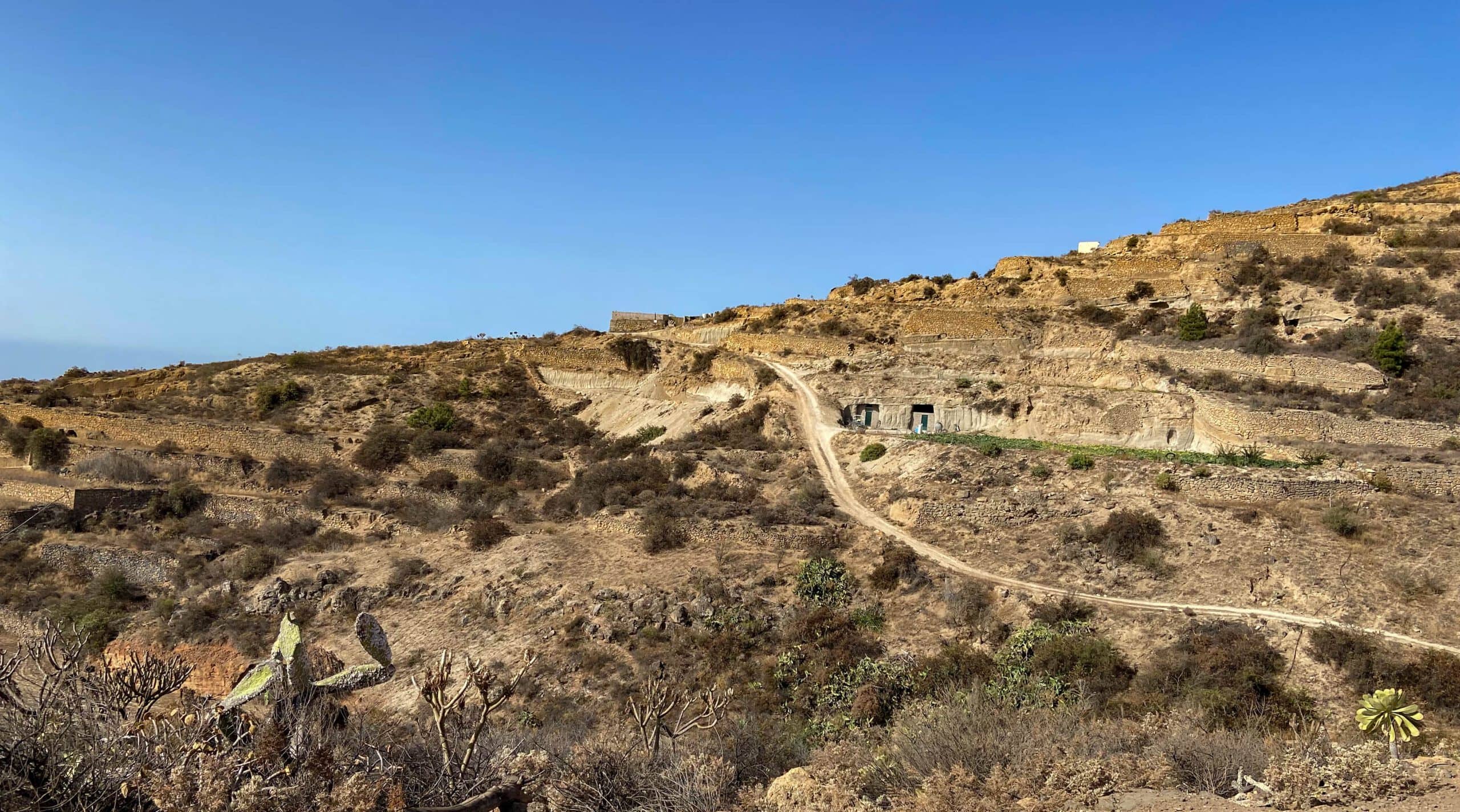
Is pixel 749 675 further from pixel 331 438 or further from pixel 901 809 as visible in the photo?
pixel 331 438

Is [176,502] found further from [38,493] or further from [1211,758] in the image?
[1211,758]

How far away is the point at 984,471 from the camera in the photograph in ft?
70.3

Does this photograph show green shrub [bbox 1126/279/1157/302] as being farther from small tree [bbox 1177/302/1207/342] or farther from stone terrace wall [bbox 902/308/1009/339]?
stone terrace wall [bbox 902/308/1009/339]

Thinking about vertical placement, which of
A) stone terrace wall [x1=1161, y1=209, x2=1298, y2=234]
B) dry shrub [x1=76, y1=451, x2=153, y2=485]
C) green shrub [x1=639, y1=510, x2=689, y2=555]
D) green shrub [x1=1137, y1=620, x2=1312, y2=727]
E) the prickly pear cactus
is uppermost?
stone terrace wall [x1=1161, y1=209, x2=1298, y2=234]

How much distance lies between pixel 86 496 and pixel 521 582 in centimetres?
1497

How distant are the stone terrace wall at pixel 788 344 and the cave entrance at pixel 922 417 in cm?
563

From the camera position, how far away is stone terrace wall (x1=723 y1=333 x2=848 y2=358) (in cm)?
3375

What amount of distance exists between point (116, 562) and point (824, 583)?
1883cm

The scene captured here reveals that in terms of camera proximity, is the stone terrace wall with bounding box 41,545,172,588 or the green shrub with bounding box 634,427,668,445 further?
the green shrub with bounding box 634,427,668,445

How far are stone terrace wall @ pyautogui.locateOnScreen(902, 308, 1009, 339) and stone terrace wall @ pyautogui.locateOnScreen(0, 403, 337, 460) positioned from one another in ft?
76.2

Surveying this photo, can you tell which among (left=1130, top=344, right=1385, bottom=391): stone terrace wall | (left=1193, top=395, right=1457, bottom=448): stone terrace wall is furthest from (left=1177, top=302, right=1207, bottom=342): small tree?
(left=1193, top=395, right=1457, bottom=448): stone terrace wall

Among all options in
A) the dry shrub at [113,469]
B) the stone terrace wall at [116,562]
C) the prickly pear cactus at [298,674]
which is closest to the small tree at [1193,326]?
the prickly pear cactus at [298,674]

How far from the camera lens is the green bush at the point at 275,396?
34.1m

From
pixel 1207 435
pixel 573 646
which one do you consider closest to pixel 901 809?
pixel 573 646
